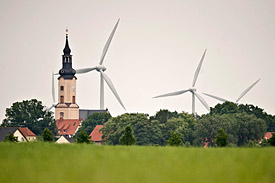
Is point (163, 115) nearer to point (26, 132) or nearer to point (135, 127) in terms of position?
point (26, 132)

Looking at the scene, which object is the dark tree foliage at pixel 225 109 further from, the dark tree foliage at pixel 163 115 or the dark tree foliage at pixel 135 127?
the dark tree foliage at pixel 135 127

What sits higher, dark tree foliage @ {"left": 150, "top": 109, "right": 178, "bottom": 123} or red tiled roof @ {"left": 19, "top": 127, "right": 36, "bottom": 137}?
dark tree foliage @ {"left": 150, "top": 109, "right": 178, "bottom": 123}

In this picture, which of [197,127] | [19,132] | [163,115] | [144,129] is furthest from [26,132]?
[197,127]

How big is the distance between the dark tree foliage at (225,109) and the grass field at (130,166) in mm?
129317

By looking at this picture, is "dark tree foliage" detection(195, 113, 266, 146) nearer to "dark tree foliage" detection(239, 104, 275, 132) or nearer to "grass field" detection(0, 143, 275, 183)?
"dark tree foliage" detection(239, 104, 275, 132)

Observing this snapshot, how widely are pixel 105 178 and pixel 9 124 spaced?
15620 cm

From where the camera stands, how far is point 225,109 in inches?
6540

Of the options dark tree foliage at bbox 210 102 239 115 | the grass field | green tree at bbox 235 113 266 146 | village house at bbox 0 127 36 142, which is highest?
dark tree foliage at bbox 210 102 239 115

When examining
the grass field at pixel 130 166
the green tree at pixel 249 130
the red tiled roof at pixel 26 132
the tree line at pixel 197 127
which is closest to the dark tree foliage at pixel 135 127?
the tree line at pixel 197 127

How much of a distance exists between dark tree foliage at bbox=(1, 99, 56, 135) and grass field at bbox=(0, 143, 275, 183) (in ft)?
472

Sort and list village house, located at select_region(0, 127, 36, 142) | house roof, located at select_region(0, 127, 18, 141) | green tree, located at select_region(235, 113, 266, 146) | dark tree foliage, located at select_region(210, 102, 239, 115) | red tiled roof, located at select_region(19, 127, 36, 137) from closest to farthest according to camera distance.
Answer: green tree, located at select_region(235, 113, 266, 146), village house, located at select_region(0, 127, 36, 142), house roof, located at select_region(0, 127, 18, 141), dark tree foliage, located at select_region(210, 102, 239, 115), red tiled roof, located at select_region(19, 127, 36, 137)

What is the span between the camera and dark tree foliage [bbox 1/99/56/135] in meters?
179

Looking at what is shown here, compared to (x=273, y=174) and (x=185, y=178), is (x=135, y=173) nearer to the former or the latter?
(x=185, y=178)

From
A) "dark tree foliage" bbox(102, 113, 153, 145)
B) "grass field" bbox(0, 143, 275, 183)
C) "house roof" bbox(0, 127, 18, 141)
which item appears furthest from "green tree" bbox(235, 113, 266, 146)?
"grass field" bbox(0, 143, 275, 183)
